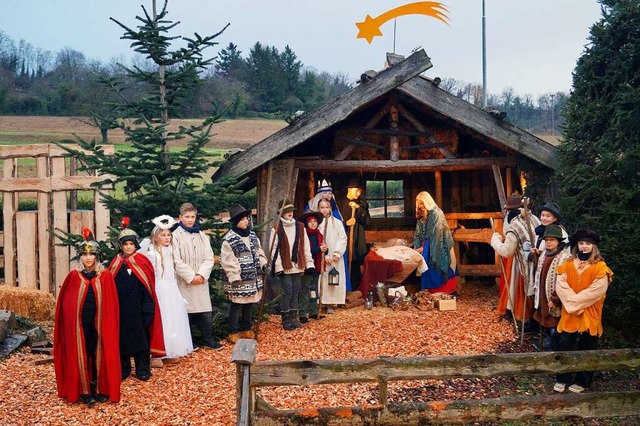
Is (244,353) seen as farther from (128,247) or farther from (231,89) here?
(231,89)

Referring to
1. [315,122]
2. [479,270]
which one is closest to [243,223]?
[315,122]

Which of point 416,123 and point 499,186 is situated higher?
point 416,123

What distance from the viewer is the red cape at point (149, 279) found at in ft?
21.4

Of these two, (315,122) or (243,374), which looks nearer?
(243,374)

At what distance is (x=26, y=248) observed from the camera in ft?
33.4

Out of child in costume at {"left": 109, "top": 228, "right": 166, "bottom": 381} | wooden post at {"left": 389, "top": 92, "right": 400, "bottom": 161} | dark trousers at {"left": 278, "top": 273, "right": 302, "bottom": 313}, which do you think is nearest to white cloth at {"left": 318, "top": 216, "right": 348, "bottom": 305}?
dark trousers at {"left": 278, "top": 273, "right": 302, "bottom": 313}

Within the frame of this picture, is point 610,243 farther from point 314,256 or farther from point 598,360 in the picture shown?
point 314,256

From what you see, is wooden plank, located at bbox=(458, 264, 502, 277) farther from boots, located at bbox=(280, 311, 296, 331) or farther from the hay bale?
the hay bale

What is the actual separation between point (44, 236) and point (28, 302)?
122 cm

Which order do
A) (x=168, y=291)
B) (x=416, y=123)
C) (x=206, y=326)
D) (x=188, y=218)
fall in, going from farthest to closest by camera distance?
1. (x=416, y=123)
2. (x=206, y=326)
3. (x=188, y=218)
4. (x=168, y=291)

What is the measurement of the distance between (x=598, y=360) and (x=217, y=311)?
505cm

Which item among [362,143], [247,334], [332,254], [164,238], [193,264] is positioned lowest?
[247,334]

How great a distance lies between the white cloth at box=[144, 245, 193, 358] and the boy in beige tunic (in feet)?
0.56

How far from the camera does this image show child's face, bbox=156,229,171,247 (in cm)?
705
